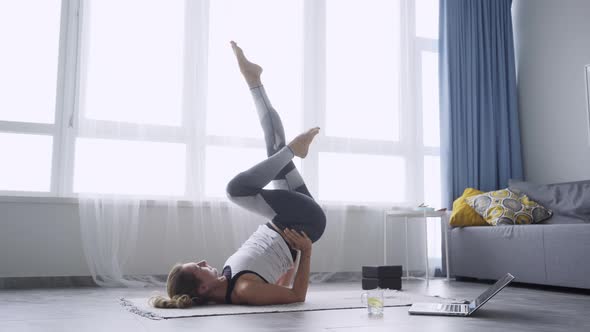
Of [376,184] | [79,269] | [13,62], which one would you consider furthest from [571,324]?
[13,62]

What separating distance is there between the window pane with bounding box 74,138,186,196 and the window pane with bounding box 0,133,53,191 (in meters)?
0.21

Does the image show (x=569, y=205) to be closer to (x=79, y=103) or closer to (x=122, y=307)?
(x=122, y=307)

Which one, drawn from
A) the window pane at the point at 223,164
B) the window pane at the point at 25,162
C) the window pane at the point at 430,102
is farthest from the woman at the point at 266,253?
the window pane at the point at 430,102

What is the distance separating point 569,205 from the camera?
3889mm

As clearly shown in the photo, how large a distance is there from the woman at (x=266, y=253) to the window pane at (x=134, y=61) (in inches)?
49.7

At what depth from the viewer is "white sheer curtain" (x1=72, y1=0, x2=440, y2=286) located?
12.4ft

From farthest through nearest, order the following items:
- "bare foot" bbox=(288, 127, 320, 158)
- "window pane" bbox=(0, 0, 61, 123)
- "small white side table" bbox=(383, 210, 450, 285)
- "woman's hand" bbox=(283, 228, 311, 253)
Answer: "small white side table" bbox=(383, 210, 450, 285) < "window pane" bbox=(0, 0, 61, 123) < "bare foot" bbox=(288, 127, 320, 158) < "woman's hand" bbox=(283, 228, 311, 253)

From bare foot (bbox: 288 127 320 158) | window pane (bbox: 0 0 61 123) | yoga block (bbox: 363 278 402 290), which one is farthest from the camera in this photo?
window pane (bbox: 0 0 61 123)

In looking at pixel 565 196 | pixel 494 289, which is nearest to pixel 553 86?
pixel 565 196

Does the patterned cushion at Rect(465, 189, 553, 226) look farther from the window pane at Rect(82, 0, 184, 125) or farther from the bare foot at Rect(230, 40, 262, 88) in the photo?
the window pane at Rect(82, 0, 184, 125)

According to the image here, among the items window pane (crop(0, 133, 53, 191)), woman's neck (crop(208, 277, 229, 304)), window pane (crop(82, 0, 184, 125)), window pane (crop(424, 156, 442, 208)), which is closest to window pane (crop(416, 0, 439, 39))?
window pane (crop(424, 156, 442, 208))

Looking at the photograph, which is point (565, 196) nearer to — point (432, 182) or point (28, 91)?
point (432, 182)

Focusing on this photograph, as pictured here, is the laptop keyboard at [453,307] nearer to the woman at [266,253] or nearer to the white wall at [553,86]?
the woman at [266,253]

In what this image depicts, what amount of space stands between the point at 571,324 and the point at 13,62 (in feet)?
11.7
